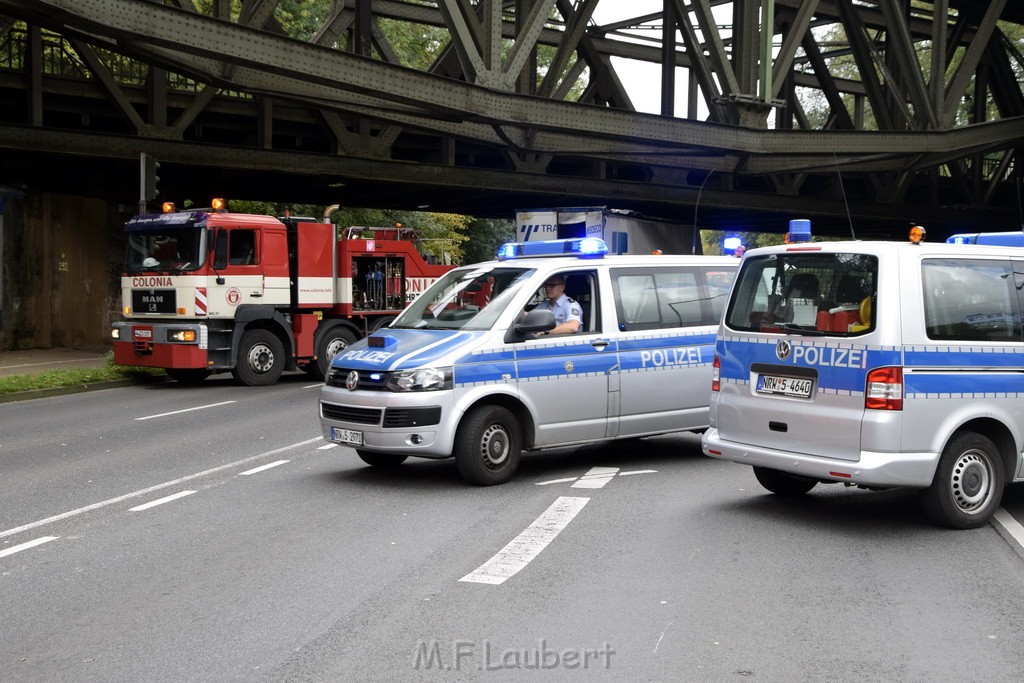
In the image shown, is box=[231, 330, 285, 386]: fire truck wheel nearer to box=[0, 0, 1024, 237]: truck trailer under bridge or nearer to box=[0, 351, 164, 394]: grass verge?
box=[0, 351, 164, 394]: grass verge

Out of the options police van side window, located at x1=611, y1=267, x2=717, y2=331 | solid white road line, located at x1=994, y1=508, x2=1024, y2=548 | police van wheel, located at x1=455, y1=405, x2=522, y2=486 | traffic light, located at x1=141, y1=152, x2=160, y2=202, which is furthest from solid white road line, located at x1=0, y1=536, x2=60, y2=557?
traffic light, located at x1=141, y1=152, x2=160, y2=202

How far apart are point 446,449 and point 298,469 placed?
1.96 meters

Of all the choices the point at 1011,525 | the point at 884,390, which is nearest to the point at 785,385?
the point at 884,390

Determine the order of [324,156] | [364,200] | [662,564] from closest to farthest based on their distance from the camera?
[662,564] → [324,156] → [364,200]

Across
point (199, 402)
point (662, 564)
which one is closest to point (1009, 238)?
point (662, 564)

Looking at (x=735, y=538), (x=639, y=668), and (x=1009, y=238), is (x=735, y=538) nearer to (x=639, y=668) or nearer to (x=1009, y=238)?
(x=639, y=668)

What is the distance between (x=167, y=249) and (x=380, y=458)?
34.9 ft

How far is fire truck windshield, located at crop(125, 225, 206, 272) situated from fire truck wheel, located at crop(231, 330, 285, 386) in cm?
162

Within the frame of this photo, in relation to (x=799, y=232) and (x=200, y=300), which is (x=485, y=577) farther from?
(x=200, y=300)

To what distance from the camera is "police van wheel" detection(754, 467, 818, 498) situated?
345 inches

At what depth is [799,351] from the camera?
25.6 feet

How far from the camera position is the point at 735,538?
7414 mm

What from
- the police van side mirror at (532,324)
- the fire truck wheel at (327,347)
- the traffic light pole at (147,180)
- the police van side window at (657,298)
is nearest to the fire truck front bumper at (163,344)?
the traffic light pole at (147,180)

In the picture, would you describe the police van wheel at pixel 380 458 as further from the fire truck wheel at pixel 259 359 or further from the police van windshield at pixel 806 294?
the fire truck wheel at pixel 259 359
